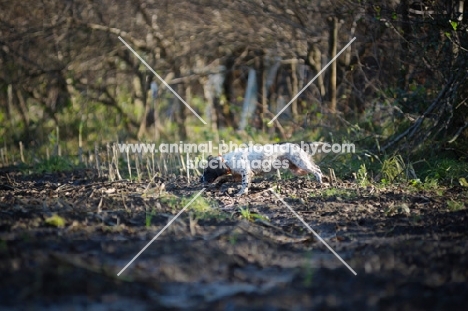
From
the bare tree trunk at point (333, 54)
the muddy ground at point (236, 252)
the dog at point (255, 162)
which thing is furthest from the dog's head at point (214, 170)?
the bare tree trunk at point (333, 54)

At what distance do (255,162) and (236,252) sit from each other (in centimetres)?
413

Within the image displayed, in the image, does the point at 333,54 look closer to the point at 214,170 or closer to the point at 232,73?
the point at 214,170

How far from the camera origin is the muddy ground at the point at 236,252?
4.88 metres

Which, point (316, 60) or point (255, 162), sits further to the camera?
point (316, 60)

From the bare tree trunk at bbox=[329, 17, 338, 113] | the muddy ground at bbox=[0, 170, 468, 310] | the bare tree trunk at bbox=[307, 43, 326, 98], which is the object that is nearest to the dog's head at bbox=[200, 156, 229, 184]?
the muddy ground at bbox=[0, 170, 468, 310]

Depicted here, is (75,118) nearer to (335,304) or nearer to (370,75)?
(370,75)

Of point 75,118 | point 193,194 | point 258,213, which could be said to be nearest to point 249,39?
point 75,118

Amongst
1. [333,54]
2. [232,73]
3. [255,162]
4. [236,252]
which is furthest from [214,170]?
[232,73]

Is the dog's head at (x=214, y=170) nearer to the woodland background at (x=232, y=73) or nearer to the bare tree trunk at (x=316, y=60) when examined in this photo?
the woodland background at (x=232, y=73)

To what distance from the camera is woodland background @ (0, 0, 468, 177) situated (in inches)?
464

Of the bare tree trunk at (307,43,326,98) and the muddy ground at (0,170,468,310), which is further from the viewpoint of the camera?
the bare tree trunk at (307,43,326,98)

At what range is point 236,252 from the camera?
19.8ft

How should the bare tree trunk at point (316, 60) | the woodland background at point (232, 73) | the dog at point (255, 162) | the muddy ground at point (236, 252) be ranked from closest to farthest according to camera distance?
1. the muddy ground at point (236, 252)
2. the dog at point (255, 162)
3. the woodland background at point (232, 73)
4. the bare tree trunk at point (316, 60)

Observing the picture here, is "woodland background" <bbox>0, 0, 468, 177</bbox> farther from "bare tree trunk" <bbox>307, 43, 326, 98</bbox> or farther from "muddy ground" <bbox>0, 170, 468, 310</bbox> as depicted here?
"muddy ground" <bbox>0, 170, 468, 310</bbox>
